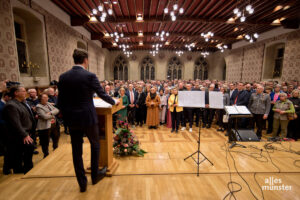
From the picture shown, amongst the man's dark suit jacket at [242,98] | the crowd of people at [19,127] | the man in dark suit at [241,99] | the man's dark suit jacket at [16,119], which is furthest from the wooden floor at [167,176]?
the man's dark suit jacket at [242,98]

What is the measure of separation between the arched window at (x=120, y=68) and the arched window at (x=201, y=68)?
8406 millimetres

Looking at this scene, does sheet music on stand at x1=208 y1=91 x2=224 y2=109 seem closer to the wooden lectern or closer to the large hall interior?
the large hall interior

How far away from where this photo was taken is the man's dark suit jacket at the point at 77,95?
1.64m

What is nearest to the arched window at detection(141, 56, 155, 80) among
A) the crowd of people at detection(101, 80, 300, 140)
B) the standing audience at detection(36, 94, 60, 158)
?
the crowd of people at detection(101, 80, 300, 140)

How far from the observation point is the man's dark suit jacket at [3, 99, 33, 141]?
2.29 meters

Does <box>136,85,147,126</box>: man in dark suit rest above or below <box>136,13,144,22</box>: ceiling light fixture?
below

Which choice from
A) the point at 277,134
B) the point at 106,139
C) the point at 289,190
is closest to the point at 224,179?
the point at 289,190

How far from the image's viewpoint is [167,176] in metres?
2.41

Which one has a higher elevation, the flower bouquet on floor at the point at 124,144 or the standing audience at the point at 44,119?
the standing audience at the point at 44,119

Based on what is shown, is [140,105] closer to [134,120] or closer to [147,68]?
[134,120]

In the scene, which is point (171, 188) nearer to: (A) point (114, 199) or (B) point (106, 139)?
(A) point (114, 199)

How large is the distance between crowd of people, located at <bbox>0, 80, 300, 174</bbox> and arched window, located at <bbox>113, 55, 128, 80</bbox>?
12277mm

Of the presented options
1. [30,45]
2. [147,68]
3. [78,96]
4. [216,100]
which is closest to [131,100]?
[216,100]

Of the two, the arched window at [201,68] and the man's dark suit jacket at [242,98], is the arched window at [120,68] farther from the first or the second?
the man's dark suit jacket at [242,98]
